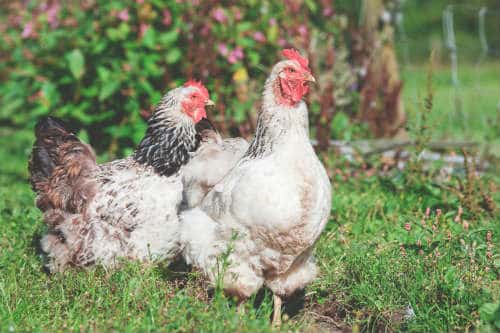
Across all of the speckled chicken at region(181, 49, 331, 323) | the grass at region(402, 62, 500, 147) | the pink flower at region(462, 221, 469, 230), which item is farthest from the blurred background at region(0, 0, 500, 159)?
the speckled chicken at region(181, 49, 331, 323)

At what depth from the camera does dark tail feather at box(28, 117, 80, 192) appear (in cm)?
425

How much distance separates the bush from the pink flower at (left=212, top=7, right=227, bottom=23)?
1 centimetres

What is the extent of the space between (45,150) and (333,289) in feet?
7.27

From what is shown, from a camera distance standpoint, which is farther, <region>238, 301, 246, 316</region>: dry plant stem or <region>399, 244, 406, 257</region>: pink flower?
<region>399, 244, 406, 257</region>: pink flower

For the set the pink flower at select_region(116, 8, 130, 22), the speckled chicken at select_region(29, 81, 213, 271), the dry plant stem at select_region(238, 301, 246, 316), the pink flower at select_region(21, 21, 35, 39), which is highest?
the pink flower at select_region(116, 8, 130, 22)

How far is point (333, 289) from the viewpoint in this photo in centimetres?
359

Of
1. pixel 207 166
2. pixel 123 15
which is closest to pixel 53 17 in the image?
pixel 123 15

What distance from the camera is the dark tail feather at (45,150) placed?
4246mm

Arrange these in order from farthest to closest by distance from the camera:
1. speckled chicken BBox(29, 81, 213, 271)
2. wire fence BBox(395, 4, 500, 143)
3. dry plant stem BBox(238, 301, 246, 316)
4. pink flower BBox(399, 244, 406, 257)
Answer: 1. wire fence BBox(395, 4, 500, 143)
2. speckled chicken BBox(29, 81, 213, 271)
3. pink flower BBox(399, 244, 406, 257)
4. dry plant stem BBox(238, 301, 246, 316)

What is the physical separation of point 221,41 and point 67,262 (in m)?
3.25

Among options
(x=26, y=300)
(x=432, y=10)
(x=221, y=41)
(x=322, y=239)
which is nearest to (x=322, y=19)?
(x=221, y=41)

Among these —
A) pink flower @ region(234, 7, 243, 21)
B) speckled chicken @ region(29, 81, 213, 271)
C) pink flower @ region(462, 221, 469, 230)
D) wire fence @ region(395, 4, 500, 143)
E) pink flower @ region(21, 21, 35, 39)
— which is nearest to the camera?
speckled chicken @ region(29, 81, 213, 271)

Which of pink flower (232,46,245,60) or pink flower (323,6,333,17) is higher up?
pink flower (323,6,333,17)

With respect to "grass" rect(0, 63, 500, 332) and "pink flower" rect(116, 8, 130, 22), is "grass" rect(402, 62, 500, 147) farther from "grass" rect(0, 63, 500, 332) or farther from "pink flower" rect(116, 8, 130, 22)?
"pink flower" rect(116, 8, 130, 22)
